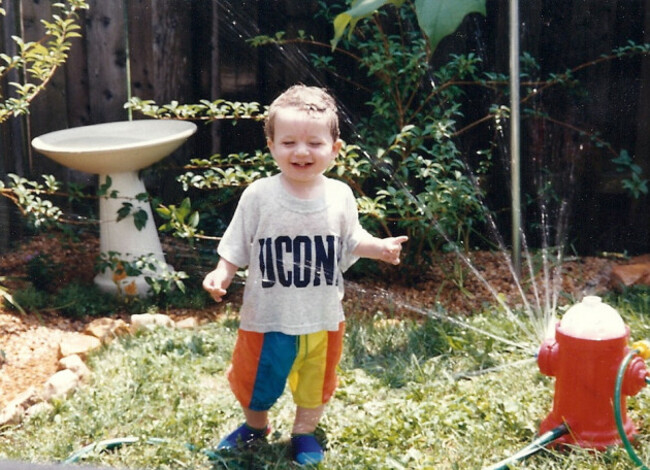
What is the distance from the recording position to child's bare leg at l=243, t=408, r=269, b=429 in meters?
2.15

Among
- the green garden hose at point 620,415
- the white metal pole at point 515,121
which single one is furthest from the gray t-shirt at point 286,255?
the white metal pole at point 515,121

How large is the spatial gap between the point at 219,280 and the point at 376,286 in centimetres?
186

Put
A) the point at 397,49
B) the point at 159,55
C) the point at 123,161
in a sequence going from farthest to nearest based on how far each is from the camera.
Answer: the point at 159,55, the point at 397,49, the point at 123,161

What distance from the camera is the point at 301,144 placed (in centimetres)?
192

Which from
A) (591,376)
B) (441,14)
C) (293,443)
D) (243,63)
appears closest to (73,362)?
(293,443)

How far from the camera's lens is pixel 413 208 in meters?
3.58

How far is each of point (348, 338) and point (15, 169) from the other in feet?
7.33

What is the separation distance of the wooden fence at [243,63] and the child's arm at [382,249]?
7.21 feet

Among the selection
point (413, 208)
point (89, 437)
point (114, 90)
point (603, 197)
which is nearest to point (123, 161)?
point (114, 90)

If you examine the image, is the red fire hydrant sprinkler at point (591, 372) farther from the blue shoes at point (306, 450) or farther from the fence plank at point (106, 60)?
the fence plank at point (106, 60)

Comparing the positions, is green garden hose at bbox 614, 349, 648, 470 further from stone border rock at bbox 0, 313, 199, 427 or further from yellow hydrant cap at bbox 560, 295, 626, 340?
stone border rock at bbox 0, 313, 199, 427

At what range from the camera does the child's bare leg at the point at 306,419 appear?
2.14m

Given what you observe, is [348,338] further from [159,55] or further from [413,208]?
[159,55]

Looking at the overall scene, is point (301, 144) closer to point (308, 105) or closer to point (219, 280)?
point (308, 105)
